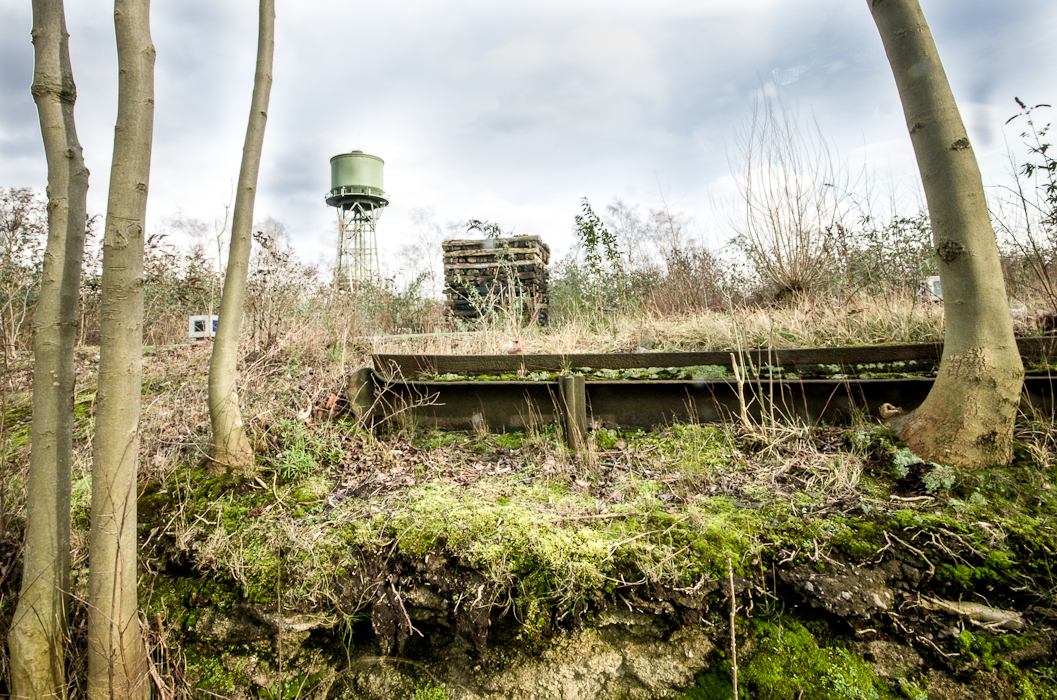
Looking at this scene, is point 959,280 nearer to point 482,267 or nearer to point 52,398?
point 52,398

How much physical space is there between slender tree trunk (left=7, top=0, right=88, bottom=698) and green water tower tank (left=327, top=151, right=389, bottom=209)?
638 inches

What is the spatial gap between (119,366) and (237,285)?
1.18m

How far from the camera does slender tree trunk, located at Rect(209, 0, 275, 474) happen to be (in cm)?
311

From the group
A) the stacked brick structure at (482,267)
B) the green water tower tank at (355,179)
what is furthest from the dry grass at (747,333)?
the green water tower tank at (355,179)

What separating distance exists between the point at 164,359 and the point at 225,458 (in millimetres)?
2464

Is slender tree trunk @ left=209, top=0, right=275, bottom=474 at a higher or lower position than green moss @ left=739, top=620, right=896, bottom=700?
higher

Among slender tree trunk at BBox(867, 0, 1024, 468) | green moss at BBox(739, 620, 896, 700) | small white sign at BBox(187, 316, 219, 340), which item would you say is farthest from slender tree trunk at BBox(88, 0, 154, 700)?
slender tree trunk at BBox(867, 0, 1024, 468)

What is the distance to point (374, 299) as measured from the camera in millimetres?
8422

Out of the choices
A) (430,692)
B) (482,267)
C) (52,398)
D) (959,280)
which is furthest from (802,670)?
(482,267)

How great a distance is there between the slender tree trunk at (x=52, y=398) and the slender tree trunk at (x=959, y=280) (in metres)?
4.12

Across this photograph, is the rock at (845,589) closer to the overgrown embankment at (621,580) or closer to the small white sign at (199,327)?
the overgrown embankment at (621,580)

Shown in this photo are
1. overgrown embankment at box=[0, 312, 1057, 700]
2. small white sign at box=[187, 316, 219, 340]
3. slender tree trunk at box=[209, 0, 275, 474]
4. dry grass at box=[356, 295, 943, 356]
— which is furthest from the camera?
small white sign at box=[187, 316, 219, 340]

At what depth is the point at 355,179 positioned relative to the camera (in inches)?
696

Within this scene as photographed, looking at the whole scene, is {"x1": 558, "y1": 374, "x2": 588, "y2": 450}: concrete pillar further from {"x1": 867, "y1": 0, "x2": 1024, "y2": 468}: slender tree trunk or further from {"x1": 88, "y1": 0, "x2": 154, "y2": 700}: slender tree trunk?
{"x1": 88, "y1": 0, "x2": 154, "y2": 700}: slender tree trunk
